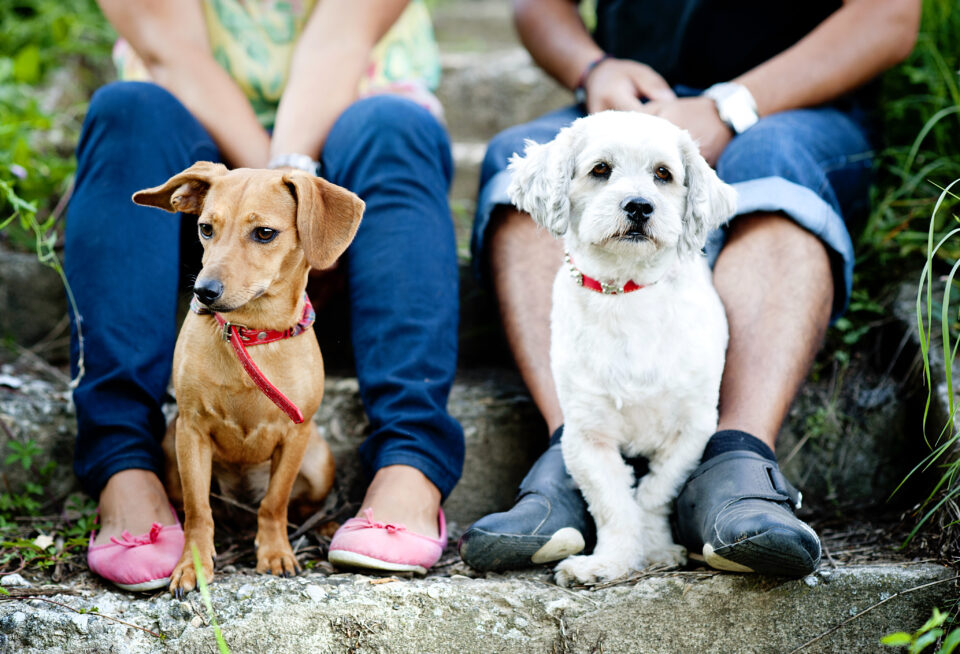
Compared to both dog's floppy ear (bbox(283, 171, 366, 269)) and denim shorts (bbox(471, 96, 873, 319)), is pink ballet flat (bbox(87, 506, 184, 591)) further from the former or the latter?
denim shorts (bbox(471, 96, 873, 319))

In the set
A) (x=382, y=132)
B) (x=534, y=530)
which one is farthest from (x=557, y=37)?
(x=534, y=530)

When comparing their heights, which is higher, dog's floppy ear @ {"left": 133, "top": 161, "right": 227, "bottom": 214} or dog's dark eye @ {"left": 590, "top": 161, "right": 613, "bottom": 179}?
dog's floppy ear @ {"left": 133, "top": 161, "right": 227, "bottom": 214}

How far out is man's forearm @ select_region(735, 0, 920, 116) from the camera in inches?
95.7

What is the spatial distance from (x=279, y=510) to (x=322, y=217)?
2.32 ft

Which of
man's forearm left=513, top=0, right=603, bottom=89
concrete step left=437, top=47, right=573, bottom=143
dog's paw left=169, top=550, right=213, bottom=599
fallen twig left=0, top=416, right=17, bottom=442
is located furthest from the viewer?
concrete step left=437, top=47, right=573, bottom=143

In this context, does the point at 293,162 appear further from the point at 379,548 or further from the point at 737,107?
the point at 737,107

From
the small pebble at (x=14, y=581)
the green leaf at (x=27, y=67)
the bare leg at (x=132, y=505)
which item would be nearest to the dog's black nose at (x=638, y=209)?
the bare leg at (x=132, y=505)

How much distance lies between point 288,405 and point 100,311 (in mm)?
624

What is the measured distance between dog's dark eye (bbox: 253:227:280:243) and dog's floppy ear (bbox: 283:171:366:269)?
0.18ft

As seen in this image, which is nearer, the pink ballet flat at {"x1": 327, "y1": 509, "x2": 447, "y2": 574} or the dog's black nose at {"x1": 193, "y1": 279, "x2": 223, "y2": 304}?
the dog's black nose at {"x1": 193, "y1": 279, "x2": 223, "y2": 304}

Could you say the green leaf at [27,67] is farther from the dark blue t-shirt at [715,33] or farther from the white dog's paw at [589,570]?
the white dog's paw at [589,570]

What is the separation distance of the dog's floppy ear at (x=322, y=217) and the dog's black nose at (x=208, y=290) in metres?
0.21

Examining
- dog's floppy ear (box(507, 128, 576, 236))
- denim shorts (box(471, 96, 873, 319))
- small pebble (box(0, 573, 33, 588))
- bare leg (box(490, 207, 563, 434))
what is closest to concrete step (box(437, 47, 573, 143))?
denim shorts (box(471, 96, 873, 319))

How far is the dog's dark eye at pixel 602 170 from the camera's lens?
192 centimetres
